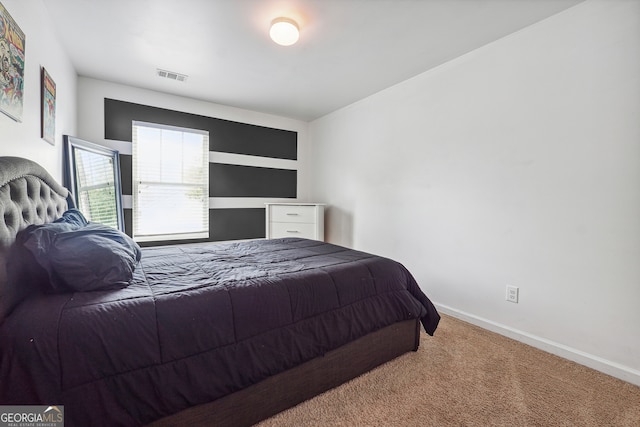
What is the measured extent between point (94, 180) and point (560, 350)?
433 centimetres

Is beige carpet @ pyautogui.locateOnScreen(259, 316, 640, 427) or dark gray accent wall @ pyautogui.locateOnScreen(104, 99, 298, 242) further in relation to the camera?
dark gray accent wall @ pyautogui.locateOnScreen(104, 99, 298, 242)

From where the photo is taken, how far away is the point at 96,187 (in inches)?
114

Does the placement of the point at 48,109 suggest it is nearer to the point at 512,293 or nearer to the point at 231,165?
the point at 231,165

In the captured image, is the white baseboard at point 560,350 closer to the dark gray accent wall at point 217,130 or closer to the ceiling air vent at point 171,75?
the dark gray accent wall at point 217,130

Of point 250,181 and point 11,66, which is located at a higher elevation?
point 11,66

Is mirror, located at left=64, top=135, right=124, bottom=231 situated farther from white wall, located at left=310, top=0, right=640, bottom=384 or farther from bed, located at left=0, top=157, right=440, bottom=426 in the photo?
white wall, located at left=310, top=0, right=640, bottom=384

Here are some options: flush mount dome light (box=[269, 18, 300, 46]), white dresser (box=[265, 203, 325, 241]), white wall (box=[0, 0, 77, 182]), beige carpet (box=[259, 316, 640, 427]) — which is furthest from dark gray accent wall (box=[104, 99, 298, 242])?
beige carpet (box=[259, 316, 640, 427])

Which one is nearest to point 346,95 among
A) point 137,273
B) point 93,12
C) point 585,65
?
point 585,65

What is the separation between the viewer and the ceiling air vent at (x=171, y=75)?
9.37 ft

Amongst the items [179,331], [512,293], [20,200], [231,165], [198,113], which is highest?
[198,113]

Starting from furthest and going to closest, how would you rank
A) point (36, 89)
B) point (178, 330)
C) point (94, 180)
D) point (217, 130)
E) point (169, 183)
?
point (217, 130) < point (169, 183) < point (94, 180) < point (36, 89) < point (178, 330)

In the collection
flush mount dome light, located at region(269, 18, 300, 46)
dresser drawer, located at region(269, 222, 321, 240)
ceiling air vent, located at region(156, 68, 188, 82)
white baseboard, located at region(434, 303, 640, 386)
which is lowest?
white baseboard, located at region(434, 303, 640, 386)

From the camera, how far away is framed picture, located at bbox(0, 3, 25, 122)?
1.35m

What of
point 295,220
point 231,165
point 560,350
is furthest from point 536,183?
point 231,165
